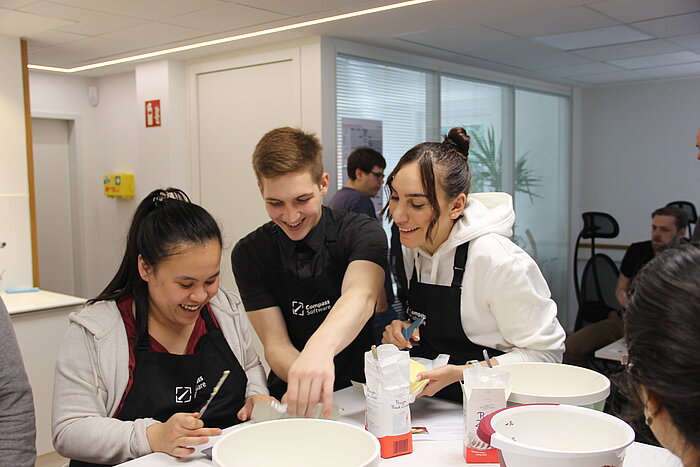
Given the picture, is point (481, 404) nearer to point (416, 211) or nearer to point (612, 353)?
point (416, 211)

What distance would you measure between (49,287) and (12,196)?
79.8 inches

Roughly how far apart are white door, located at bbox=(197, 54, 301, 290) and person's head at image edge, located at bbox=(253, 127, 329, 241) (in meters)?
2.33

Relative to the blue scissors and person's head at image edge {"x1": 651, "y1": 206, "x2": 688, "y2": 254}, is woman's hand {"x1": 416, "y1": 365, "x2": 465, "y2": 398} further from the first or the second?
person's head at image edge {"x1": 651, "y1": 206, "x2": 688, "y2": 254}

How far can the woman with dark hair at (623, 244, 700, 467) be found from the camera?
78 centimetres

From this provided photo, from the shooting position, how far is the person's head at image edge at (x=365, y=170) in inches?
159

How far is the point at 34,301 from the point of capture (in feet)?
11.9

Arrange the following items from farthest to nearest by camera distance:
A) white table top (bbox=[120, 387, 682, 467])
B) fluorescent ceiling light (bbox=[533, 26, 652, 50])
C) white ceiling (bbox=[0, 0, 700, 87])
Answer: fluorescent ceiling light (bbox=[533, 26, 652, 50]) < white ceiling (bbox=[0, 0, 700, 87]) < white table top (bbox=[120, 387, 682, 467])

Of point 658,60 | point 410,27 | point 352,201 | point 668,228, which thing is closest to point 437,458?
point 352,201

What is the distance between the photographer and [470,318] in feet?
5.36

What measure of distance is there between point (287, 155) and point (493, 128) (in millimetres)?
4055

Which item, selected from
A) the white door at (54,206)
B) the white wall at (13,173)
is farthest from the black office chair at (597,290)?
the white door at (54,206)

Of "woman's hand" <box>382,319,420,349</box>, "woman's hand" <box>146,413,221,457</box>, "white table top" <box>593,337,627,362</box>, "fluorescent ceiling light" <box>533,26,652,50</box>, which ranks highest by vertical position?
"fluorescent ceiling light" <box>533,26,652,50</box>

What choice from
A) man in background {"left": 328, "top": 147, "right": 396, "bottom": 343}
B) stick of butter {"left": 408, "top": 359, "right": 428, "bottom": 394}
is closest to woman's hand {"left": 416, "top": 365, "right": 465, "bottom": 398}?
stick of butter {"left": 408, "top": 359, "right": 428, "bottom": 394}

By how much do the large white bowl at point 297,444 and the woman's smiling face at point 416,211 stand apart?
63cm
